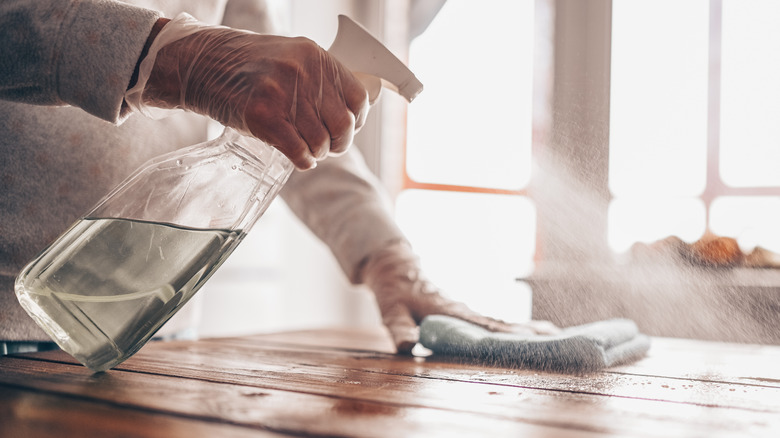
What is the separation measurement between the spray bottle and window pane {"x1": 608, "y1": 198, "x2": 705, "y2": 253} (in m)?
1.76

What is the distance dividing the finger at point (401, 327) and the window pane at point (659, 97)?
Result: 1412 mm

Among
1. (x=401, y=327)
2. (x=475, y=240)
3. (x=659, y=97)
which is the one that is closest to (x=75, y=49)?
(x=401, y=327)

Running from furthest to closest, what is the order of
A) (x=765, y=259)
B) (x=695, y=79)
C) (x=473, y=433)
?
(x=695, y=79)
(x=765, y=259)
(x=473, y=433)

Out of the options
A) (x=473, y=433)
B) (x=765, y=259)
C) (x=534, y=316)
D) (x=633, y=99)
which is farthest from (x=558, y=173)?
(x=473, y=433)

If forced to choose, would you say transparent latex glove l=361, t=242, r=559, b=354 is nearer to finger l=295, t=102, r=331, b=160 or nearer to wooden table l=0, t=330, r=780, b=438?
wooden table l=0, t=330, r=780, b=438

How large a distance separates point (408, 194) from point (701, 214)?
3.28 ft

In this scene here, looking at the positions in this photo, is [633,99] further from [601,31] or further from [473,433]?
[473,433]

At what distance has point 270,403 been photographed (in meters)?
0.42

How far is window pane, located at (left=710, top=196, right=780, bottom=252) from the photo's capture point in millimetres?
2068

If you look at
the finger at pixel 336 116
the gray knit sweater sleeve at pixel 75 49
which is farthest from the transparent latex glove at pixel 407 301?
the gray knit sweater sleeve at pixel 75 49

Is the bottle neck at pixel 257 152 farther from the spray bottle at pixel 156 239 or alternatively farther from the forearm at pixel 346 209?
the forearm at pixel 346 209

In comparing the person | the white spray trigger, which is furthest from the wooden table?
the white spray trigger

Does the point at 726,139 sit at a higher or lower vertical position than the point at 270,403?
higher

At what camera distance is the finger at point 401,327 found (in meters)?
0.76
